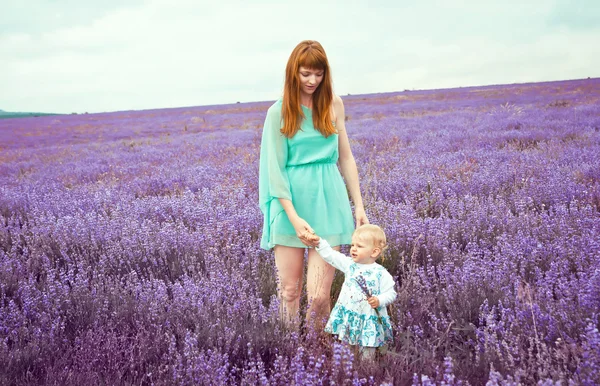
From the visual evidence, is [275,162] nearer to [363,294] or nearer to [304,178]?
[304,178]

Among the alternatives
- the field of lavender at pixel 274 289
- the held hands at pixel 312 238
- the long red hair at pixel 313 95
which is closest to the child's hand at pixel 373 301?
the field of lavender at pixel 274 289

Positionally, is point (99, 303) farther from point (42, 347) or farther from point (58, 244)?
point (58, 244)

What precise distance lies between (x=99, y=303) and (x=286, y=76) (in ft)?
5.36

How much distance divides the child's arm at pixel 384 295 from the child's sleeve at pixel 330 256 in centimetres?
19

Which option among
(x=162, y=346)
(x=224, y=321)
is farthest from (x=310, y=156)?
(x=162, y=346)

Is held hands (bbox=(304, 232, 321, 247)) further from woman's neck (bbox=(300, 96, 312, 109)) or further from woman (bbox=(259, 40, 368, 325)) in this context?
woman's neck (bbox=(300, 96, 312, 109))

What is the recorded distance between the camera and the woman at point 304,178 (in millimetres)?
2303

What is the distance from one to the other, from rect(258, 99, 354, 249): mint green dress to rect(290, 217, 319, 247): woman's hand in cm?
15

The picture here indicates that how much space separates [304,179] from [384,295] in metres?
0.71

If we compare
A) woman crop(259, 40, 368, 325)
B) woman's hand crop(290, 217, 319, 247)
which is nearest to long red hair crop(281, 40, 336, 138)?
woman crop(259, 40, 368, 325)

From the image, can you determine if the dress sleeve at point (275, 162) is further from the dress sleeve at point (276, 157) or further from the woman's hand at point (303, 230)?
the woman's hand at point (303, 230)

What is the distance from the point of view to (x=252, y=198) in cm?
524

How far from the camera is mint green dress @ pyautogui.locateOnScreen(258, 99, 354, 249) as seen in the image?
7.72 feet

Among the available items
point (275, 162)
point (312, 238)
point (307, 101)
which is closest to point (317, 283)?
point (312, 238)
